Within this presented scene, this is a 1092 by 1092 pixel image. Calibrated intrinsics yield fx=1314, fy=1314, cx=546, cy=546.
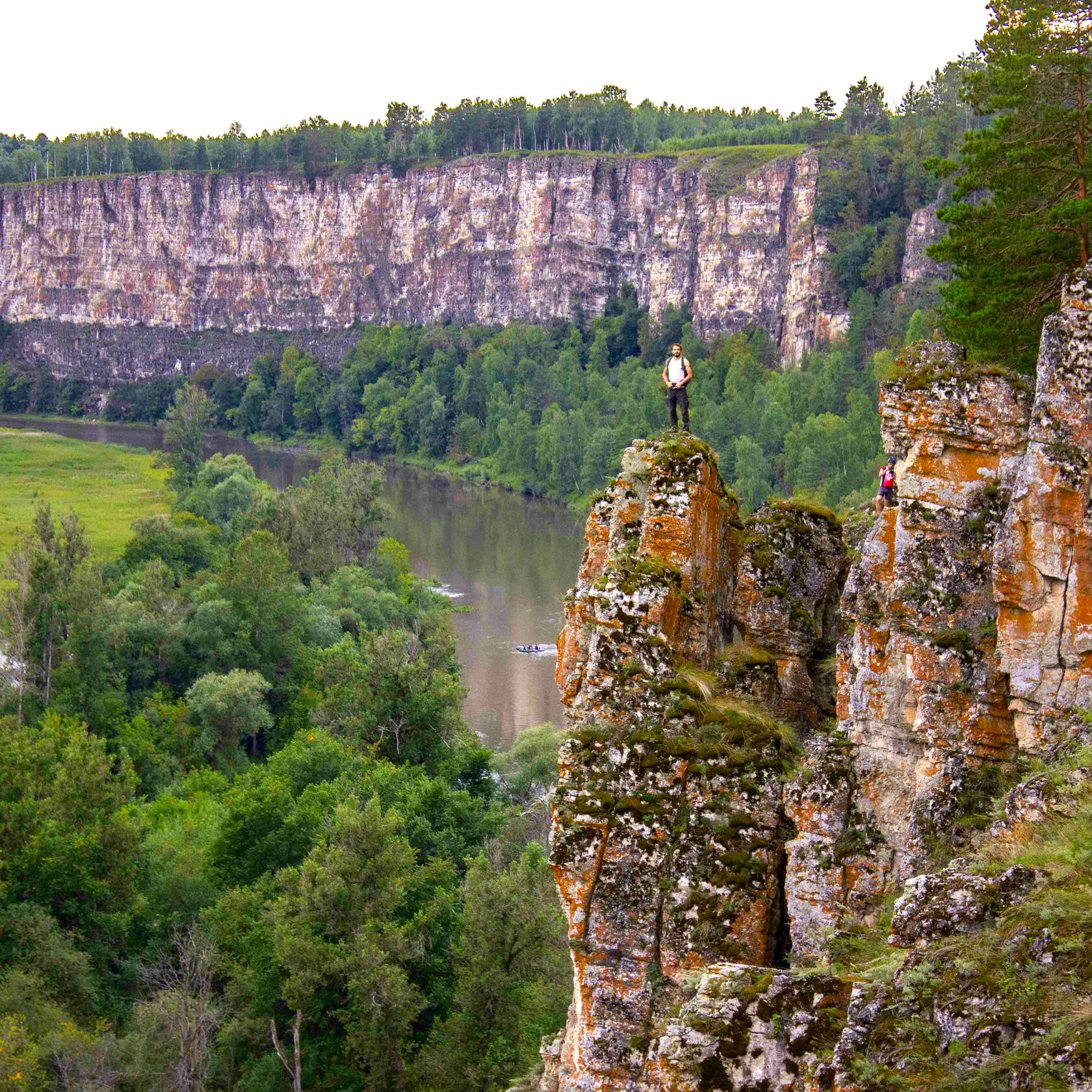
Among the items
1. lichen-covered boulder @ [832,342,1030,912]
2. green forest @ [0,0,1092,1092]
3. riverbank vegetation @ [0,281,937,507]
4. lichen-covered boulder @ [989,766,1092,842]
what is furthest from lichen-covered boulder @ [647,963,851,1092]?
riverbank vegetation @ [0,281,937,507]

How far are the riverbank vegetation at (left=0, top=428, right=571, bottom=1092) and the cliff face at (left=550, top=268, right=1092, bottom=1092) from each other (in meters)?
11.5

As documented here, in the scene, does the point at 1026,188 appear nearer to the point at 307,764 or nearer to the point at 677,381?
the point at 677,381

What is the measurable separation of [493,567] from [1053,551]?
66.0m

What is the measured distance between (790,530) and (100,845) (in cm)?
2172

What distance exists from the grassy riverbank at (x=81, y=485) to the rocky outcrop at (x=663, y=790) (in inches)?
2258

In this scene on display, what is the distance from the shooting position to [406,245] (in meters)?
173

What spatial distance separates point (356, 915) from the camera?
2756 cm

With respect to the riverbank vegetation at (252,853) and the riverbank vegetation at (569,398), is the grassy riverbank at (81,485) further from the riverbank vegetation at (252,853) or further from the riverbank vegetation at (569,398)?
the riverbank vegetation at (569,398)

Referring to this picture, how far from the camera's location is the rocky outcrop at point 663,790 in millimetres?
12961

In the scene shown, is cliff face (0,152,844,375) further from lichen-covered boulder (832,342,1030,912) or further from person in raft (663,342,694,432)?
lichen-covered boulder (832,342,1030,912)

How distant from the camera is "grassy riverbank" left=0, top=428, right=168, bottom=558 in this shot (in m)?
77.4

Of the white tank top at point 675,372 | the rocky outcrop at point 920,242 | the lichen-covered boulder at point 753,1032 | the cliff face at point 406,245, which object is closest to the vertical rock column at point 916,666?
the lichen-covered boulder at point 753,1032

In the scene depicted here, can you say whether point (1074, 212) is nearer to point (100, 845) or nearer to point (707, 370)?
point (100, 845)

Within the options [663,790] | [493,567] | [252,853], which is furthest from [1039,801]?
[493,567]
